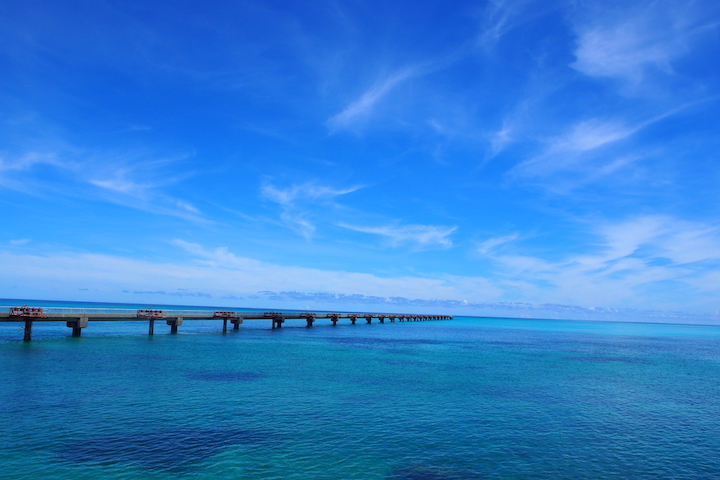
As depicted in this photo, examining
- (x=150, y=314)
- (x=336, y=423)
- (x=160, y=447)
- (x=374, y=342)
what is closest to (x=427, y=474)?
(x=336, y=423)

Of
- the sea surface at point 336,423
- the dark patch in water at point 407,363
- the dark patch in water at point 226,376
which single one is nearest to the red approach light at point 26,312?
the sea surface at point 336,423

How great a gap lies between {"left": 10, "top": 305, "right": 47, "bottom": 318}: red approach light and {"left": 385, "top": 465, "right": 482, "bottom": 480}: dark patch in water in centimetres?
4568

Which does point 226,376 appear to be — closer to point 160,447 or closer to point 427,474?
point 160,447

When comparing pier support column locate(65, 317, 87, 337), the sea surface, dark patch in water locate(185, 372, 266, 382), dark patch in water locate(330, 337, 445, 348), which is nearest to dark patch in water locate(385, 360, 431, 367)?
the sea surface

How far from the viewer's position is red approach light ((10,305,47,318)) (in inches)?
1781

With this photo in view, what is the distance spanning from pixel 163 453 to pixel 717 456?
20237 millimetres

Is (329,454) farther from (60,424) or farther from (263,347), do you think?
(263,347)

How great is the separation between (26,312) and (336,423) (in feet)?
135

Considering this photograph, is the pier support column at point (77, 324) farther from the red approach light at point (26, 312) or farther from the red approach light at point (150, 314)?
the red approach light at point (150, 314)

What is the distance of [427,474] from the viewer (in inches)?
570

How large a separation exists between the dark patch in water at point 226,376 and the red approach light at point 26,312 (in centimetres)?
2625

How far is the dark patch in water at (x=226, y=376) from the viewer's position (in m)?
29.2

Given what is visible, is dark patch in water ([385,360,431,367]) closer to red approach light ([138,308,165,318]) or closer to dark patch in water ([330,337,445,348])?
dark patch in water ([330,337,445,348])

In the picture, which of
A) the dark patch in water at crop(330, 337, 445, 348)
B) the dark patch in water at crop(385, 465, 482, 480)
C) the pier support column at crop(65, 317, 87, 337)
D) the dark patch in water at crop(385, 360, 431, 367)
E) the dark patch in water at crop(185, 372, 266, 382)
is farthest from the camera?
the dark patch in water at crop(330, 337, 445, 348)
